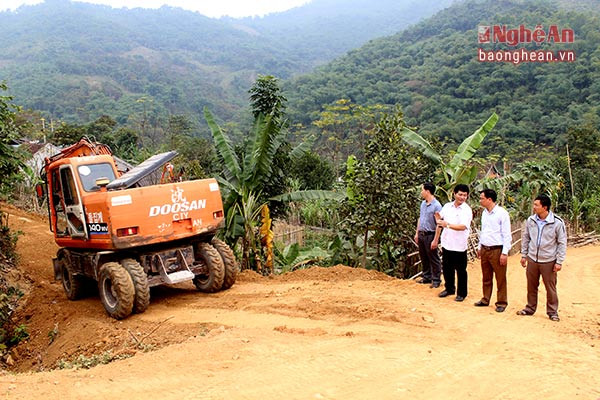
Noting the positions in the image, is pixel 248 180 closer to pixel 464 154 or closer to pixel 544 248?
pixel 464 154

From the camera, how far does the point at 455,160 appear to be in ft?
39.5

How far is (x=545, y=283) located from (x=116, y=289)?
6110mm

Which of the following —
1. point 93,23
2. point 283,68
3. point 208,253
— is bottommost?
point 208,253

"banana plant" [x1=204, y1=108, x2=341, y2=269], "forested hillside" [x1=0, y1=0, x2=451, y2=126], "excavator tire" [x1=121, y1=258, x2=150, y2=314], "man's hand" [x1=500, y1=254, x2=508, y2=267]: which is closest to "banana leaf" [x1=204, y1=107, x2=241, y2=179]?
"banana plant" [x1=204, y1=108, x2=341, y2=269]

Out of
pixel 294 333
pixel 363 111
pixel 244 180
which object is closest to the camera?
pixel 294 333

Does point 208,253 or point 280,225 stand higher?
point 208,253

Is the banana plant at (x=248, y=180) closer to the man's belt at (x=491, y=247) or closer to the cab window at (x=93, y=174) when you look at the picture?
the cab window at (x=93, y=174)

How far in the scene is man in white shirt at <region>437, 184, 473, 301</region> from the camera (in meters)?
7.62

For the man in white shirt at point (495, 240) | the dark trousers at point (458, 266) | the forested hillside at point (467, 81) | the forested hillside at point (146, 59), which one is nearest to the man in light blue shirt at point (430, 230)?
the dark trousers at point (458, 266)

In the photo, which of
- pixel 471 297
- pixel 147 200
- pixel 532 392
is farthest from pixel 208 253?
pixel 532 392

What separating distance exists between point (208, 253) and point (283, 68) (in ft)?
424

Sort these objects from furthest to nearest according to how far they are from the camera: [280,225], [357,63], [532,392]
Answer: [357,63]
[280,225]
[532,392]

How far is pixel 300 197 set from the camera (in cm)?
1201

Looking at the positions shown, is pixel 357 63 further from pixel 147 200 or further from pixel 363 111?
pixel 147 200
